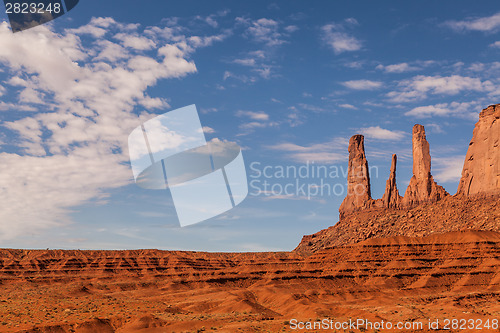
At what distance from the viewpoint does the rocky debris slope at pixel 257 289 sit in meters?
54.3

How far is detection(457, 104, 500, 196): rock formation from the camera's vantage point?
5172 inches

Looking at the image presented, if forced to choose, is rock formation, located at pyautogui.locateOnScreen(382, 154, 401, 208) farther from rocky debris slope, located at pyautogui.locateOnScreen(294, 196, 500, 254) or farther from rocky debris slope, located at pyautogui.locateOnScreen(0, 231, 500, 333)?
rocky debris slope, located at pyautogui.locateOnScreen(0, 231, 500, 333)

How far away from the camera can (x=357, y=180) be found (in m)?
183

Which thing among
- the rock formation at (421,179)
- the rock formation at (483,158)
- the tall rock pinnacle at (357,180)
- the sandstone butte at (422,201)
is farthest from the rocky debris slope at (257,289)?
the tall rock pinnacle at (357,180)

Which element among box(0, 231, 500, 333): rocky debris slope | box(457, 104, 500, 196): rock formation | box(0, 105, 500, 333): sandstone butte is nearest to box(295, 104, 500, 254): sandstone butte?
box(457, 104, 500, 196): rock formation

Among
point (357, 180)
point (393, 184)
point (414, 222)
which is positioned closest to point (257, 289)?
point (414, 222)

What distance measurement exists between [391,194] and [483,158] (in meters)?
34.8

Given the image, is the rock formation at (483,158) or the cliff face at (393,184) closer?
the rock formation at (483,158)

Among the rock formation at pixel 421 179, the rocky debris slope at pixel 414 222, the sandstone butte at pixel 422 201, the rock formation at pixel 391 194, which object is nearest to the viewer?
the rocky debris slope at pixel 414 222

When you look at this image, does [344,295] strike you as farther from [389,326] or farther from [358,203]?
Answer: [358,203]

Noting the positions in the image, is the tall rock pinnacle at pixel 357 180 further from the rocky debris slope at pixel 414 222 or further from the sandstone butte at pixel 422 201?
the rocky debris slope at pixel 414 222

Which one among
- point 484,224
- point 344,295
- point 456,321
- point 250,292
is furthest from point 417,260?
point 456,321

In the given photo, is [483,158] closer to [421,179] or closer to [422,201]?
[421,179]

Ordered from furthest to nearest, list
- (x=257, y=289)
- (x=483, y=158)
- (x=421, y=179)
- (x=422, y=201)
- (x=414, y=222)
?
(x=421, y=179) → (x=422, y=201) → (x=414, y=222) → (x=483, y=158) → (x=257, y=289)
